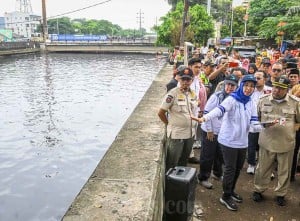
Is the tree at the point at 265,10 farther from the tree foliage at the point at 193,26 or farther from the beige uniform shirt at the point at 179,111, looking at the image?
the beige uniform shirt at the point at 179,111

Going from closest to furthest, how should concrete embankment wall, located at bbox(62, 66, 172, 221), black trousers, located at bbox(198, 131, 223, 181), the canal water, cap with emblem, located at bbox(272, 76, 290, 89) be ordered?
concrete embankment wall, located at bbox(62, 66, 172, 221), cap with emblem, located at bbox(272, 76, 290, 89), black trousers, located at bbox(198, 131, 223, 181), the canal water

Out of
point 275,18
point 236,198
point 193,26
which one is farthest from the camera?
point 193,26

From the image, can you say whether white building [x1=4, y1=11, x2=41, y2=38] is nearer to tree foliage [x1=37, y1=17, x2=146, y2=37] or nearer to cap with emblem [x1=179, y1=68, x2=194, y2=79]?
tree foliage [x1=37, y1=17, x2=146, y2=37]

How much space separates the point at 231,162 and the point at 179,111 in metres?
0.88

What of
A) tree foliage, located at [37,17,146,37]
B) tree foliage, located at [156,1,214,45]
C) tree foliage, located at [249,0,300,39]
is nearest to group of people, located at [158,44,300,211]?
tree foliage, located at [249,0,300,39]

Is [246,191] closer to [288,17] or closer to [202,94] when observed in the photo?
[202,94]

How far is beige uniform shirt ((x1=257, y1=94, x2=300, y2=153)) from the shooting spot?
4.25 m

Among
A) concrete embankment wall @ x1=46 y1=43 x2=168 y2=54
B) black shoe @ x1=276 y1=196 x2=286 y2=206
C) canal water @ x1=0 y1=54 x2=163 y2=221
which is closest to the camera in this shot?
black shoe @ x1=276 y1=196 x2=286 y2=206

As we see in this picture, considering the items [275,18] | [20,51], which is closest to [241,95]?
[275,18]

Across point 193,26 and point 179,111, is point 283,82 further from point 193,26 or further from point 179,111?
point 193,26

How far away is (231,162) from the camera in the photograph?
419 centimetres

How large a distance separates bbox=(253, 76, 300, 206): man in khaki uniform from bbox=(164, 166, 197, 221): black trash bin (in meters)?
1.36

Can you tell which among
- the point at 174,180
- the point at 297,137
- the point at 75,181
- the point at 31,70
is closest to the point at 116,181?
the point at 174,180

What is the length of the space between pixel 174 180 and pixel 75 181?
19.8 feet
